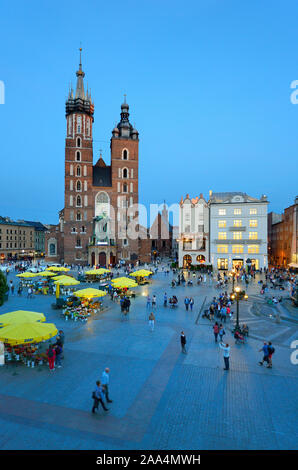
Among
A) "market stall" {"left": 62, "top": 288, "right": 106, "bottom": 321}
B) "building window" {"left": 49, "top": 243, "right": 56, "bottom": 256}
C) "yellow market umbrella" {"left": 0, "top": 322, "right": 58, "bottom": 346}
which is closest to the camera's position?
"yellow market umbrella" {"left": 0, "top": 322, "right": 58, "bottom": 346}

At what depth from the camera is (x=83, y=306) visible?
21.5 metres

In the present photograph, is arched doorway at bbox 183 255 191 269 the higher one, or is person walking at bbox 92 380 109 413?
arched doorway at bbox 183 255 191 269

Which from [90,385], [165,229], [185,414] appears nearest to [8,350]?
[90,385]

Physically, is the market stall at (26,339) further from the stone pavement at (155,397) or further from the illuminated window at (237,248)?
the illuminated window at (237,248)

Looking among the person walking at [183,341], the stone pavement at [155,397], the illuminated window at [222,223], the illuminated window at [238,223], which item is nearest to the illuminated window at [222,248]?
the illuminated window at [222,223]

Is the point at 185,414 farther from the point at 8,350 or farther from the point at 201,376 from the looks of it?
the point at 8,350

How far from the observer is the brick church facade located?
188 feet

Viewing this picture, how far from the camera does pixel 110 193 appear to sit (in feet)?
193

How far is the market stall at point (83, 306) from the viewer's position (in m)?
19.7

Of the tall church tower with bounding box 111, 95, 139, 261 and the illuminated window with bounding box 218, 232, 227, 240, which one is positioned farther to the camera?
the tall church tower with bounding box 111, 95, 139, 261

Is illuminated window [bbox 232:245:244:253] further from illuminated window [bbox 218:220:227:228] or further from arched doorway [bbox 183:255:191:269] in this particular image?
arched doorway [bbox 183:255:191:269]

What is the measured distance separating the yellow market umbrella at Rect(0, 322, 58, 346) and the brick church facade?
44649mm

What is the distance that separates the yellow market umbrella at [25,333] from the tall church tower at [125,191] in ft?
152

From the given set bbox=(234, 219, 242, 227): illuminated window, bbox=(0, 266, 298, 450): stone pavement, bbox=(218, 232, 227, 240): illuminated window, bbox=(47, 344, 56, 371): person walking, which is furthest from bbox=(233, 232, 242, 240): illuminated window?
bbox=(47, 344, 56, 371): person walking
